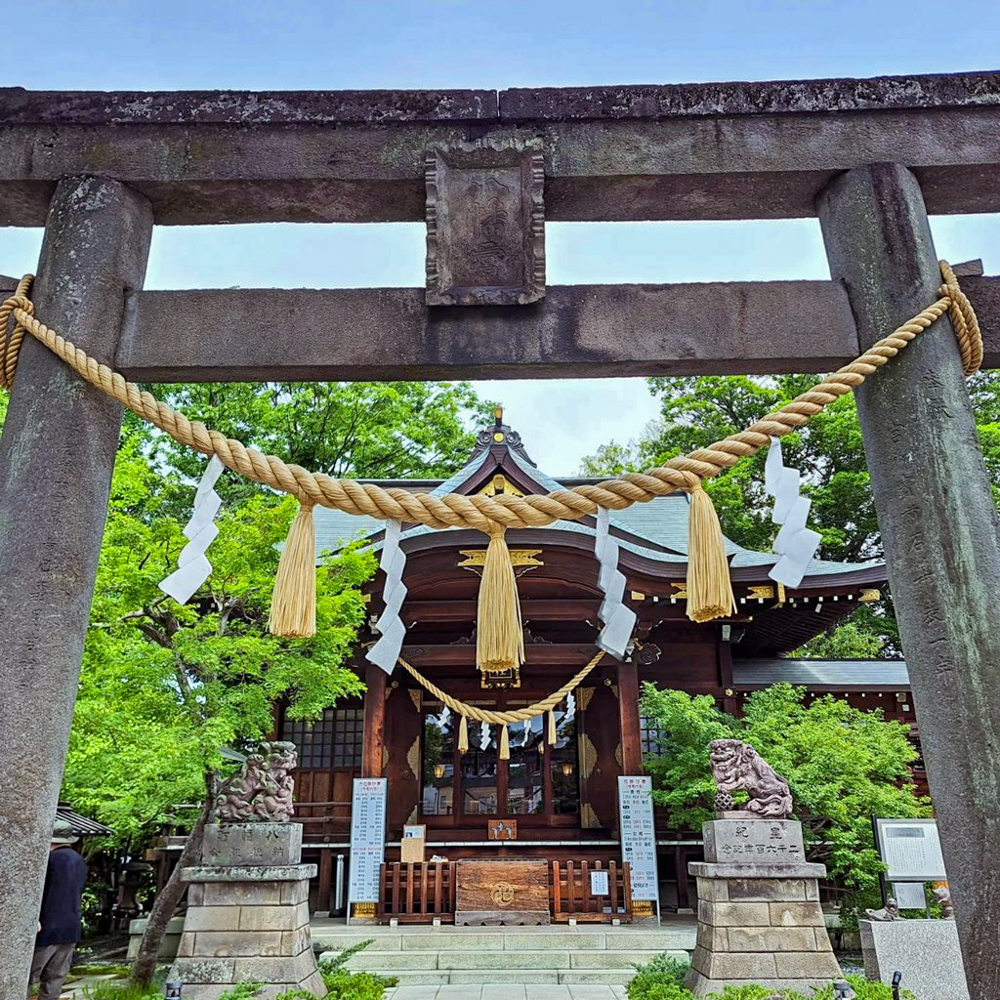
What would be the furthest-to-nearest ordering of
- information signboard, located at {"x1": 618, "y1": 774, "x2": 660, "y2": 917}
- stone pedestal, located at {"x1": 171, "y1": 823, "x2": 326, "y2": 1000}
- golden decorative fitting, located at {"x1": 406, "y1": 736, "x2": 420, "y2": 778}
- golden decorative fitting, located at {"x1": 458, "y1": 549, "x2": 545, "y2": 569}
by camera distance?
golden decorative fitting, located at {"x1": 406, "y1": 736, "x2": 420, "y2": 778}, golden decorative fitting, located at {"x1": 458, "y1": 549, "x2": 545, "y2": 569}, information signboard, located at {"x1": 618, "y1": 774, "x2": 660, "y2": 917}, stone pedestal, located at {"x1": 171, "y1": 823, "x2": 326, "y2": 1000}

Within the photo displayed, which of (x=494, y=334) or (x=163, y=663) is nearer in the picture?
(x=494, y=334)

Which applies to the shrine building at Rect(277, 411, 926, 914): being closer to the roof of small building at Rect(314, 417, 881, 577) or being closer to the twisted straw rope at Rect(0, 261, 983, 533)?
the roof of small building at Rect(314, 417, 881, 577)

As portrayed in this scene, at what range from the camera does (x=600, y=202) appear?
3230 millimetres

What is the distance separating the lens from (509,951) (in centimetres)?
795

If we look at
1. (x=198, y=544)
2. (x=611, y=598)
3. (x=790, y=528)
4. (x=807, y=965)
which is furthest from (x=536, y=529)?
(x=198, y=544)

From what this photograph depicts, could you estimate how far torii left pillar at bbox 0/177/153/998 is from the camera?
7.98ft

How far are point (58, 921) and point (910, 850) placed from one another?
6885 mm

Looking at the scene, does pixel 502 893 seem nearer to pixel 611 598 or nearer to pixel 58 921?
pixel 58 921

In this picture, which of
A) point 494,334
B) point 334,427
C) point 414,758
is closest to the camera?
point 494,334

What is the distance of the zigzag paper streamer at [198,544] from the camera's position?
2672 mm

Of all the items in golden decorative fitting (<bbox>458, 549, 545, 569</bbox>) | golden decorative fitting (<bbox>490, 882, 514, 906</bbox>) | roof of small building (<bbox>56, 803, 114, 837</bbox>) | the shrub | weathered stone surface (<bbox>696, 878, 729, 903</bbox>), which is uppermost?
golden decorative fitting (<bbox>458, 549, 545, 569</bbox>)

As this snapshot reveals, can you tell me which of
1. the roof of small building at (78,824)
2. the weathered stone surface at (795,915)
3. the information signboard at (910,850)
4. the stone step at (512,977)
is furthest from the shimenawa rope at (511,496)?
the stone step at (512,977)

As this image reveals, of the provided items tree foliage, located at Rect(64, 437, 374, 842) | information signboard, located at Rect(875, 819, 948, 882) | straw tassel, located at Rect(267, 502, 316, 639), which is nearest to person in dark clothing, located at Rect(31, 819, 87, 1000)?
tree foliage, located at Rect(64, 437, 374, 842)

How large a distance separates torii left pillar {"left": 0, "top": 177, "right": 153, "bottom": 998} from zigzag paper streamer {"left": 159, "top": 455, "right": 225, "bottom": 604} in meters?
0.33
